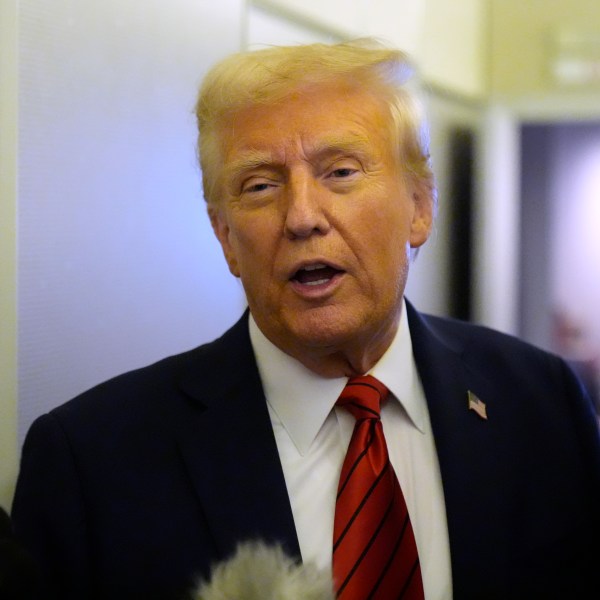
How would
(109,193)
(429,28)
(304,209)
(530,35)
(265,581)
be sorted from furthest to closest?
(530,35)
(429,28)
(109,193)
(304,209)
(265,581)

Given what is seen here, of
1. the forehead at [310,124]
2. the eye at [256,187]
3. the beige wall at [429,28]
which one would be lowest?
the eye at [256,187]

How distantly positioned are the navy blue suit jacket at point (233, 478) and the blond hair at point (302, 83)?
0.29 metres

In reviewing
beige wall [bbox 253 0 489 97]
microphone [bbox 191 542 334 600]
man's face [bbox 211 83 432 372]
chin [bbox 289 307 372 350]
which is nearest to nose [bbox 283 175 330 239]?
man's face [bbox 211 83 432 372]

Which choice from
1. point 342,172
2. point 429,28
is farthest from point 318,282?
point 429,28

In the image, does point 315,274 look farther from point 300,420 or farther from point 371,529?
point 371,529

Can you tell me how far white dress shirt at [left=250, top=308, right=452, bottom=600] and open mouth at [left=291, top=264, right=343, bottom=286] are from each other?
0.15 meters

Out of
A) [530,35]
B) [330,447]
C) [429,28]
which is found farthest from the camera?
[530,35]

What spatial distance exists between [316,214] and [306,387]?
0.27 metres

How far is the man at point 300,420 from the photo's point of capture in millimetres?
1212

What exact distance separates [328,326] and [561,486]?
18.5 inches

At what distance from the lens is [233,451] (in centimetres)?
127

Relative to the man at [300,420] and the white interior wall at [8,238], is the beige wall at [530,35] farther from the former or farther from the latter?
the white interior wall at [8,238]

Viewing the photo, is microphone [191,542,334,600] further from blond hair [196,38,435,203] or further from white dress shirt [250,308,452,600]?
blond hair [196,38,435,203]

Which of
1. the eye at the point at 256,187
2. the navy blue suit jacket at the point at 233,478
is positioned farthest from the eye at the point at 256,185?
the navy blue suit jacket at the point at 233,478
